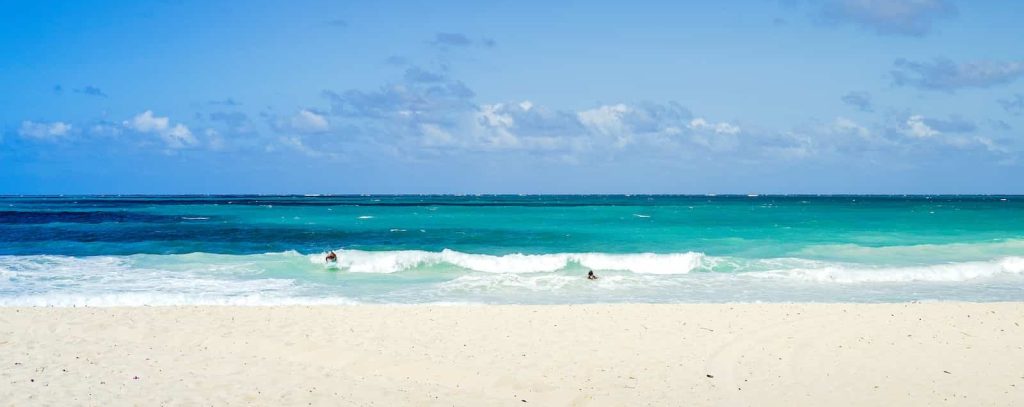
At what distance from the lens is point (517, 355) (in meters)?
9.55

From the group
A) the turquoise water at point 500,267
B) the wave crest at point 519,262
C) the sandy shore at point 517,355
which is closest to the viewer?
the sandy shore at point 517,355

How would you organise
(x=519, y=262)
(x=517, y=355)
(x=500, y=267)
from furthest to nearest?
(x=519, y=262) → (x=500, y=267) → (x=517, y=355)

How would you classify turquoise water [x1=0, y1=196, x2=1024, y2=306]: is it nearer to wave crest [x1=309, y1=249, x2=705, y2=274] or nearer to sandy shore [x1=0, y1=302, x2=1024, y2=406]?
wave crest [x1=309, y1=249, x2=705, y2=274]

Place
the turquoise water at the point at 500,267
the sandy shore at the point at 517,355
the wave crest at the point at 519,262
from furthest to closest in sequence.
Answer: the wave crest at the point at 519,262 → the turquoise water at the point at 500,267 → the sandy shore at the point at 517,355

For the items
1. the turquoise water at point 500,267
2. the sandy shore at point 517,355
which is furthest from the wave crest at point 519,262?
the sandy shore at point 517,355

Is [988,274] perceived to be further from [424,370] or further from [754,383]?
[424,370]

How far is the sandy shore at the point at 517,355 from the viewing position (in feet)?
25.4

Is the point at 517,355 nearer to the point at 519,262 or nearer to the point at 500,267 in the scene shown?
the point at 500,267

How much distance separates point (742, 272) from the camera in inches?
801

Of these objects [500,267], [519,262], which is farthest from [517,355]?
[519,262]

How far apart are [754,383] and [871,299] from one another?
8.46m

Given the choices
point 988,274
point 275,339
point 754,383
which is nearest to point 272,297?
point 275,339

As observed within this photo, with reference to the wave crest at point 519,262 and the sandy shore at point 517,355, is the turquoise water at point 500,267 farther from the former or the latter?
the sandy shore at point 517,355

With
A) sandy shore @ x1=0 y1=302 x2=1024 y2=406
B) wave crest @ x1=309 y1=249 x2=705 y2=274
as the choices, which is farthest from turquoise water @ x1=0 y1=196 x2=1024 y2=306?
sandy shore @ x1=0 y1=302 x2=1024 y2=406
